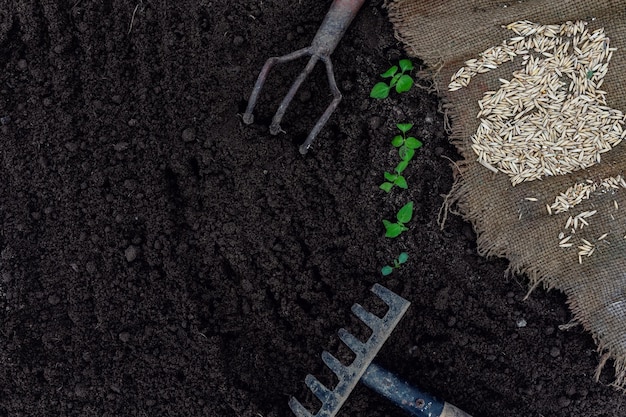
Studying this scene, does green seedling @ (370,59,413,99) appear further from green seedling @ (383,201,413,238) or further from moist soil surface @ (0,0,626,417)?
green seedling @ (383,201,413,238)

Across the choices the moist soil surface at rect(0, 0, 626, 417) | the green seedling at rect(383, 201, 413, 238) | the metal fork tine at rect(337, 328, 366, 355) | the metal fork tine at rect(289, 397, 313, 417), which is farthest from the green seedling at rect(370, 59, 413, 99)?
the metal fork tine at rect(289, 397, 313, 417)

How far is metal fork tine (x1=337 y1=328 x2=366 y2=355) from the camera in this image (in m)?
2.17

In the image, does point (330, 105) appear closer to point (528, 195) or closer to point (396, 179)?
point (396, 179)

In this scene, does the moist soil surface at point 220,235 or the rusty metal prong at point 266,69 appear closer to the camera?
the rusty metal prong at point 266,69

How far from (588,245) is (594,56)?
0.65 meters

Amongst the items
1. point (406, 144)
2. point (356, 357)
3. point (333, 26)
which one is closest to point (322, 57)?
point (333, 26)

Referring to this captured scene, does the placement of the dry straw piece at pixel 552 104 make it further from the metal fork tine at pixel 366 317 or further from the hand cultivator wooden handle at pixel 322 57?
the metal fork tine at pixel 366 317

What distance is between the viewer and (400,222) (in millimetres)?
2305

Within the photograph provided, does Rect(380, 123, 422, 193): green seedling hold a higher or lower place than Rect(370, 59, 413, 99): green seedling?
lower

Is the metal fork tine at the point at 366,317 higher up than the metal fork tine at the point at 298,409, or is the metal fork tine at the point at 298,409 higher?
the metal fork tine at the point at 366,317

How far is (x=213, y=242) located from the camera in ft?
7.60

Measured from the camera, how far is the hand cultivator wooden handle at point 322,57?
2119 mm

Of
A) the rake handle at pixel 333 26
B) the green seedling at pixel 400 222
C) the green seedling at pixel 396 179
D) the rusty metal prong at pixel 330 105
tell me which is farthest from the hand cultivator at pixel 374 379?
the rake handle at pixel 333 26

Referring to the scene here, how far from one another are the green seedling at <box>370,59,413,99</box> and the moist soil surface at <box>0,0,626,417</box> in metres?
0.04
